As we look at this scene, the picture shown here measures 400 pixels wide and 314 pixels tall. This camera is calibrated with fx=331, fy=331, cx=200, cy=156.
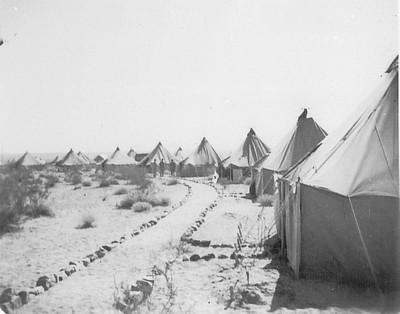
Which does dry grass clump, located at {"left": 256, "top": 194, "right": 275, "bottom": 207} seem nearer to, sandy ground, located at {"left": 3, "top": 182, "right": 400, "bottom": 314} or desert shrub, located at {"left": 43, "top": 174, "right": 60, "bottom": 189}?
sandy ground, located at {"left": 3, "top": 182, "right": 400, "bottom": 314}

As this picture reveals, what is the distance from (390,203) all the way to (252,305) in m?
2.73

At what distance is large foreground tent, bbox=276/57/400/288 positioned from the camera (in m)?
5.09

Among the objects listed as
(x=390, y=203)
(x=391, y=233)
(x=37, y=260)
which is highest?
(x=390, y=203)

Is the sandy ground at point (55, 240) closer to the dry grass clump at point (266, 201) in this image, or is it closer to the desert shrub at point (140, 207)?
the desert shrub at point (140, 207)

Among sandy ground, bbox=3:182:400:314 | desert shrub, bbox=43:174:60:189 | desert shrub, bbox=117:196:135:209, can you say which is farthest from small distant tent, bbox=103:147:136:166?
sandy ground, bbox=3:182:400:314

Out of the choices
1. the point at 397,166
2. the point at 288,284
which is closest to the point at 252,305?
the point at 288,284

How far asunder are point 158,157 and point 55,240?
26.3m

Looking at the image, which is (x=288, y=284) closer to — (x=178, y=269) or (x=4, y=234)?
(x=178, y=269)

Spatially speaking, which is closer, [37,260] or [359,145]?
[359,145]

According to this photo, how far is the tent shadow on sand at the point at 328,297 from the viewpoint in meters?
4.55

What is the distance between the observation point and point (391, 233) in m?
5.25

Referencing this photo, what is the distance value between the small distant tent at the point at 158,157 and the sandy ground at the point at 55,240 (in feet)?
66.8

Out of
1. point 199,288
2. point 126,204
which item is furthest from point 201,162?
point 199,288

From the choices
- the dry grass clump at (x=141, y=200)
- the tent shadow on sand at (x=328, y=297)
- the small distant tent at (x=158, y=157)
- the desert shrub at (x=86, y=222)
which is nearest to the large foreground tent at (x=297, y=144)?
the dry grass clump at (x=141, y=200)
